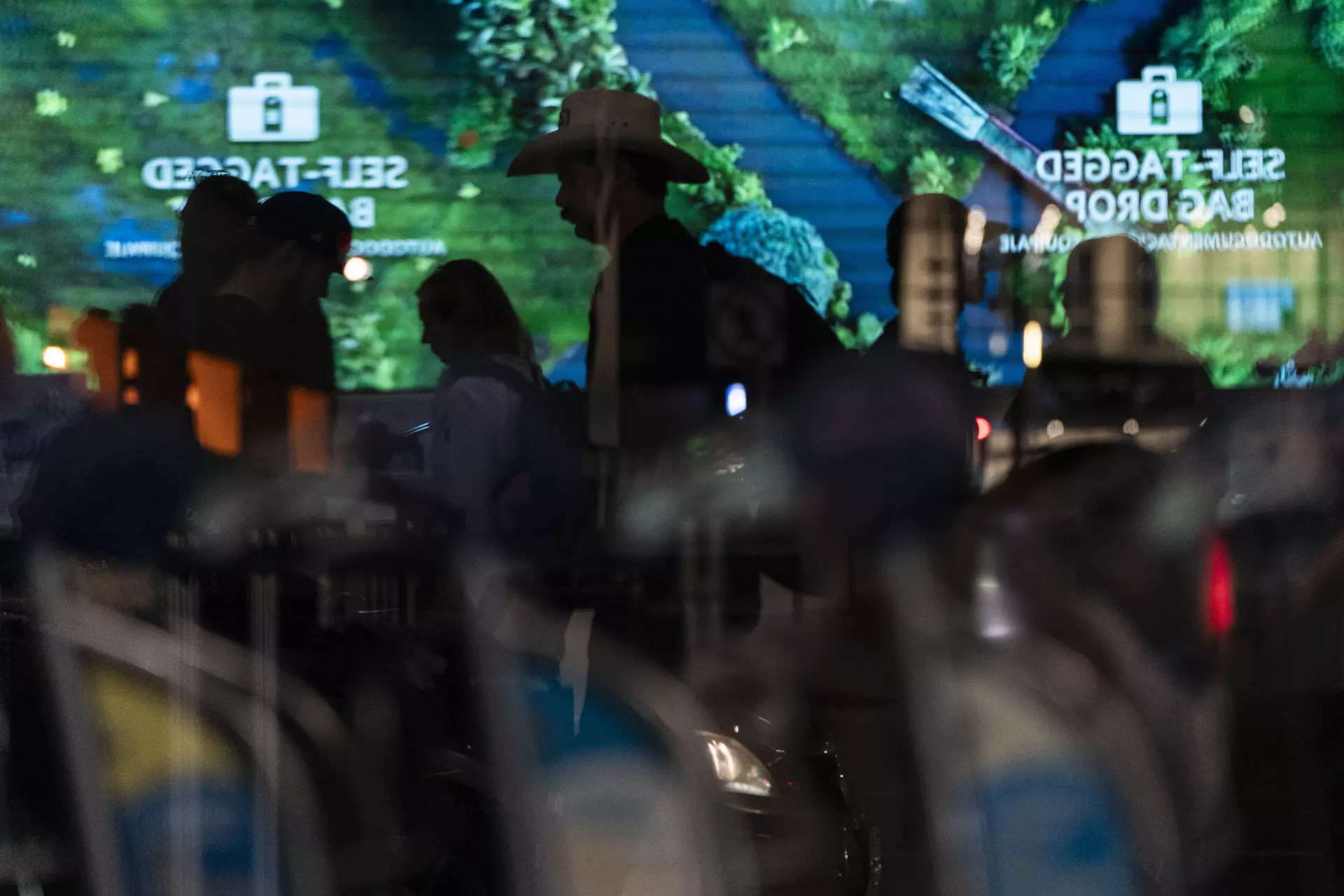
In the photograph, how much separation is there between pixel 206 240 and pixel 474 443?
22.9 inches

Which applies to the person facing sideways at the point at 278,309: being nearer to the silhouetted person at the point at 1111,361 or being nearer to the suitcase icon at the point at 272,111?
the suitcase icon at the point at 272,111

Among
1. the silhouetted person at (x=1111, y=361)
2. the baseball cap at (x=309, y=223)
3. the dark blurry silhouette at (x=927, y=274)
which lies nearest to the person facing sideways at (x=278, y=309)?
the baseball cap at (x=309, y=223)

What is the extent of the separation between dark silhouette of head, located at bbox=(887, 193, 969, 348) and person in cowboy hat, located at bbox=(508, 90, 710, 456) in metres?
0.36

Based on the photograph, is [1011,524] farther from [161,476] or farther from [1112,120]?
[161,476]

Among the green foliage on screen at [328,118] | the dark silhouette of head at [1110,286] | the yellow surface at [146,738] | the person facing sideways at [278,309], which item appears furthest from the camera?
the yellow surface at [146,738]

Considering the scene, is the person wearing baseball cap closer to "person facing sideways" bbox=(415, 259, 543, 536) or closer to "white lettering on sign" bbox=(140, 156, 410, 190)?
"white lettering on sign" bbox=(140, 156, 410, 190)

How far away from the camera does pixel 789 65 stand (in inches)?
91.4

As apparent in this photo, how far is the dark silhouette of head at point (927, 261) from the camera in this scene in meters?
2.37

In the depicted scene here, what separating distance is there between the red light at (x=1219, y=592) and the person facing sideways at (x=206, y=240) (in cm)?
204

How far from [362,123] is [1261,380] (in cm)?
171

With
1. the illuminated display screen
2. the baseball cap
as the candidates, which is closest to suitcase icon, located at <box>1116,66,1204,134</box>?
the illuminated display screen

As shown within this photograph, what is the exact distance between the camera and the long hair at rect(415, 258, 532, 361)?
7.47 feet

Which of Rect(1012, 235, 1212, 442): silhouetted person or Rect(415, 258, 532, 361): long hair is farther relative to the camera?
Rect(1012, 235, 1212, 442): silhouetted person

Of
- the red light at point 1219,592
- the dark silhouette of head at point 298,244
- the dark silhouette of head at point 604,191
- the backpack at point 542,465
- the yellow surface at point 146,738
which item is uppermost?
the dark silhouette of head at point 604,191
